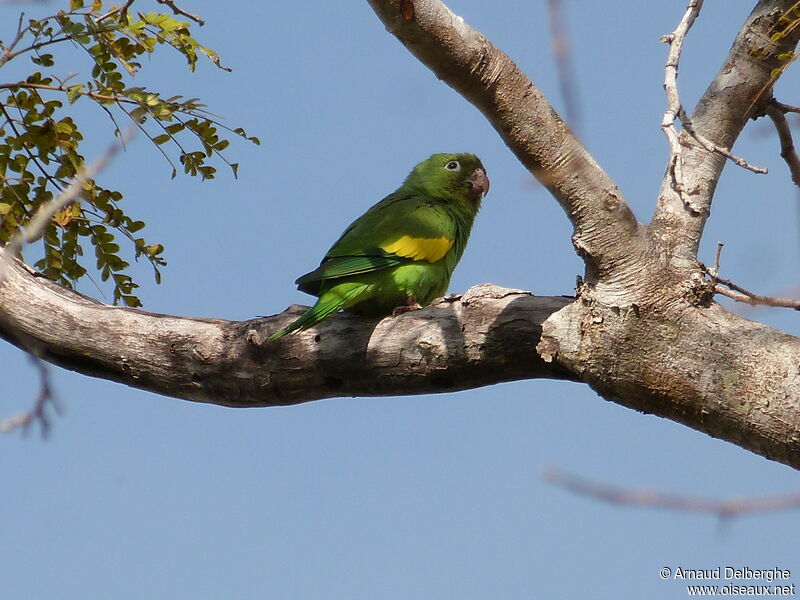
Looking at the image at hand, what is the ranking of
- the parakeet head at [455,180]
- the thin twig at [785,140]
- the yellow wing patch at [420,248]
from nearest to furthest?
the thin twig at [785,140] → the yellow wing patch at [420,248] → the parakeet head at [455,180]

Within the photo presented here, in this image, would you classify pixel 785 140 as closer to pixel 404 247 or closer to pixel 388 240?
pixel 404 247

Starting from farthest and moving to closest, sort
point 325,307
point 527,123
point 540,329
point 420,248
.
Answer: point 420,248
point 325,307
point 540,329
point 527,123

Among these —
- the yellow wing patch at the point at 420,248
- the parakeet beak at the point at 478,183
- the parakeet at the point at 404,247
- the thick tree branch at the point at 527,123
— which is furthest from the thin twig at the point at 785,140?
the parakeet beak at the point at 478,183

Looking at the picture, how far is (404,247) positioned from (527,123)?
7.69 ft

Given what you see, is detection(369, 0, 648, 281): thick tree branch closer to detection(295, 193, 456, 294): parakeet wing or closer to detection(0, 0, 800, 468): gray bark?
detection(0, 0, 800, 468): gray bark

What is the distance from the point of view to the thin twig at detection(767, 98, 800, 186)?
428cm

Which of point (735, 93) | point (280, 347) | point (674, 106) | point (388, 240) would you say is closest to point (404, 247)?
point (388, 240)

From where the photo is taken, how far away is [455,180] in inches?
269

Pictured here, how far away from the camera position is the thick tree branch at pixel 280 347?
3994mm

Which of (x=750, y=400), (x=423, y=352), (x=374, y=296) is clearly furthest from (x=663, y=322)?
(x=374, y=296)

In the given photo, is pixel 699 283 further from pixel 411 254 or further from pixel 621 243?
pixel 411 254

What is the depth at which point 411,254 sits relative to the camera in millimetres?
5633

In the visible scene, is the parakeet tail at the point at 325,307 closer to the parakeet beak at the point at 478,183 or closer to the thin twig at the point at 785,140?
the parakeet beak at the point at 478,183

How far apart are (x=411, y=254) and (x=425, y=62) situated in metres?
2.50
